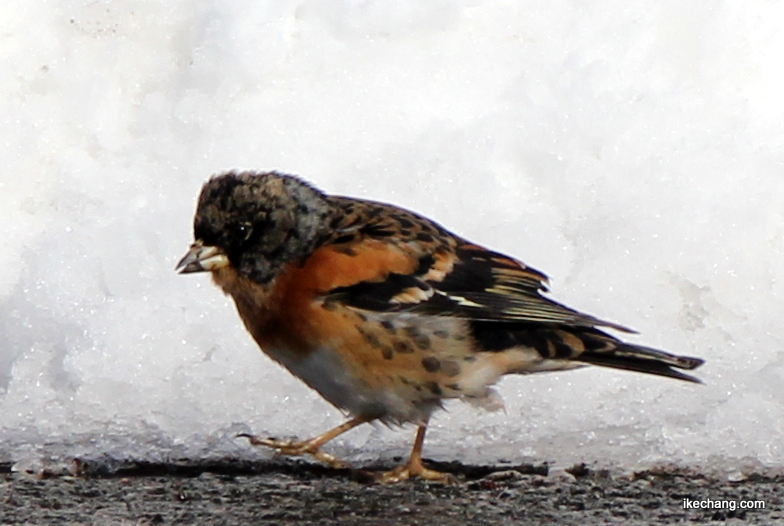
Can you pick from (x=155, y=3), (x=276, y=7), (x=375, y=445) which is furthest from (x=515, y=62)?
(x=375, y=445)

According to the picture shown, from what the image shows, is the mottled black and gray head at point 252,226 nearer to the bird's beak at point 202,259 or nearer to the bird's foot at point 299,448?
the bird's beak at point 202,259

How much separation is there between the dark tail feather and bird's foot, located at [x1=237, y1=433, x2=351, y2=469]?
0.85 meters

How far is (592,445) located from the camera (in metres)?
4.46

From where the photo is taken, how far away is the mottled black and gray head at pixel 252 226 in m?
4.58

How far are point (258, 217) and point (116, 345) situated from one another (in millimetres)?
727

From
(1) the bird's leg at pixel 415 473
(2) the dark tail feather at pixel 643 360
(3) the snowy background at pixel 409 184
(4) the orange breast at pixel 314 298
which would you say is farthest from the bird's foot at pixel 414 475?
(2) the dark tail feather at pixel 643 360

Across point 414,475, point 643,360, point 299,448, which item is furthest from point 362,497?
point 643,360

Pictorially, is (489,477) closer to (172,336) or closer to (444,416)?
(444,416)

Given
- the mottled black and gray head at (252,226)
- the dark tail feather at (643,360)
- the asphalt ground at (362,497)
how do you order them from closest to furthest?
the asphalt ground at (362,497)
the dark tail feather at (643,360)
the mottled black and gray head at (252,226)

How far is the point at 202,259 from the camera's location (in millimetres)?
4578

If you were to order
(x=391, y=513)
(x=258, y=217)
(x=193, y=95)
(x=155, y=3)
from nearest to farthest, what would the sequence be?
(x=391, y=513), (x=258, y=217), (x=193, y=95), (x=155, y=3)

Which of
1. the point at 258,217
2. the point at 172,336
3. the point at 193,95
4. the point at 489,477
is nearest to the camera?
the point at 489,477

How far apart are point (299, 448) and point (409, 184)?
5.67ft

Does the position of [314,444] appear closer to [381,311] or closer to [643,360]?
[381,311]
